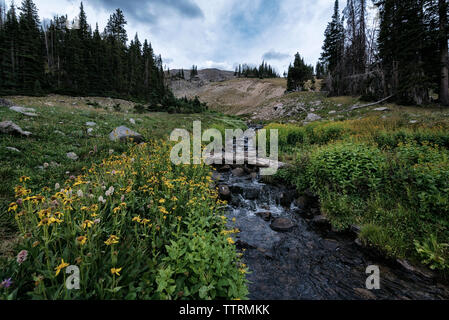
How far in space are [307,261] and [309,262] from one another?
0.13 ft

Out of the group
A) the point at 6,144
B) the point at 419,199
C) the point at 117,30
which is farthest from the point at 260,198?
the point at 117,30

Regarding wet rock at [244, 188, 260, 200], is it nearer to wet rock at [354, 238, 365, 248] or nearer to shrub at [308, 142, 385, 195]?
shrub at [308, 142, 385, 195]

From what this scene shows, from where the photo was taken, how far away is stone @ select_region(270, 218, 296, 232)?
4.75 meters

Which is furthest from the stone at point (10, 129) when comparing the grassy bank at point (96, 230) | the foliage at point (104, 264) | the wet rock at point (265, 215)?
the wet rock at point (265, 215)

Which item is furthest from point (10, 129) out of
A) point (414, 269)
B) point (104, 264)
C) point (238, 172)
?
point (414, 269)

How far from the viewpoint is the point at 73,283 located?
1771 millimetres

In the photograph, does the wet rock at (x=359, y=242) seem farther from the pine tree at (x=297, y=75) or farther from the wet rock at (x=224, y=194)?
the pine tree at (x=297, y=75)

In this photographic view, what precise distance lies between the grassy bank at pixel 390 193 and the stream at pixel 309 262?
0.35 m

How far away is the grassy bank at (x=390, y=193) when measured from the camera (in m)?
3.62

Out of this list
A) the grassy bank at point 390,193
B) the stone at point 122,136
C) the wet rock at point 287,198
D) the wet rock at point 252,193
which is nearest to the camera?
the grassy bank at point 390,193

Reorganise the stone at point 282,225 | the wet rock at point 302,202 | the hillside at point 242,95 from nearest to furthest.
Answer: the stone at point 282,225, the wet rock at point 302,202, the hillside at point 242,95

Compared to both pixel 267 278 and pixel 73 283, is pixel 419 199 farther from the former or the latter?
pixel 73 283

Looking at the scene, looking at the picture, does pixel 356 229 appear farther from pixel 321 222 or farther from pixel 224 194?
pixel 224 194
